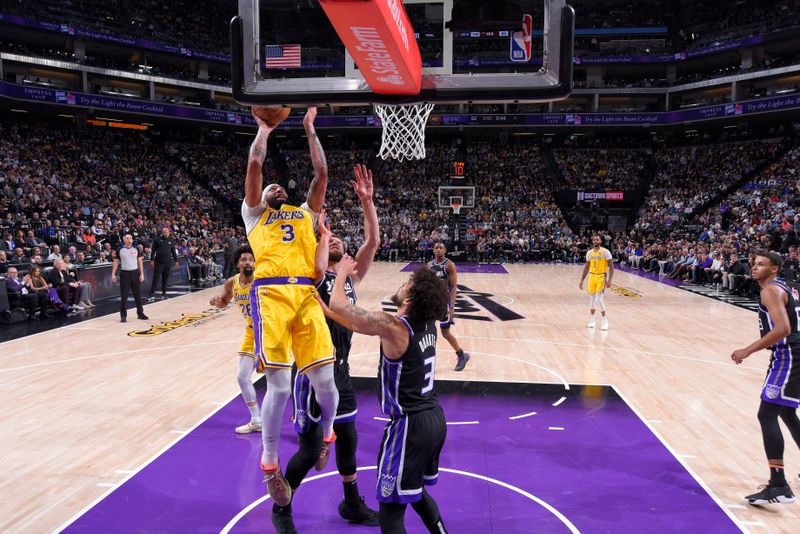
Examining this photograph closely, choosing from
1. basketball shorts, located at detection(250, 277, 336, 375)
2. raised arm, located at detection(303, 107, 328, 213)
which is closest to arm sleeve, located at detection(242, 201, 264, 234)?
raised arm, located at detection(303, 107, 328, 213)

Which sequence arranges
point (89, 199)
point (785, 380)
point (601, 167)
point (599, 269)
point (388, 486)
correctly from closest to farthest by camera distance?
point (388, 486) < point (785, 380) < point (599, 269) < point (89, 199) < point (601, 167)

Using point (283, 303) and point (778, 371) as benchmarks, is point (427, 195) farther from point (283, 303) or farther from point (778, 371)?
point (283, 303)

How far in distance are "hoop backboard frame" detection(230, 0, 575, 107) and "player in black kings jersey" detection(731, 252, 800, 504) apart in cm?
210

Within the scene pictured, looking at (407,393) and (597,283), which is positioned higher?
(407,393)

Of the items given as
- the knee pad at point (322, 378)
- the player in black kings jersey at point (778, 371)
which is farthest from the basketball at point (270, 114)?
the player in black kings jersey at point (778, 371)

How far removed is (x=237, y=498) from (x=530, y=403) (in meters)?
3.51

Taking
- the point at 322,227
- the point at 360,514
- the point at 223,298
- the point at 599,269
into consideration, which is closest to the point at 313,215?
the point at 322,227

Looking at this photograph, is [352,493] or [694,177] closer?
[352,493]

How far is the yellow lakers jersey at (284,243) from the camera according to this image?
374 cm

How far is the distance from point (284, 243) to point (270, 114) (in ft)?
3.29

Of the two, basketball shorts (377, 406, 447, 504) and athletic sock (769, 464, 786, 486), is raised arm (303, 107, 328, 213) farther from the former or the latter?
athletic sock (769, 464, 786, 486)

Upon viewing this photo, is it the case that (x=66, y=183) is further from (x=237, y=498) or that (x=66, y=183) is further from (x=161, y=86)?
(x=237, y=498)

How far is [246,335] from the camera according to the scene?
5.49 meters

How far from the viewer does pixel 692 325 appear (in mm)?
11734
